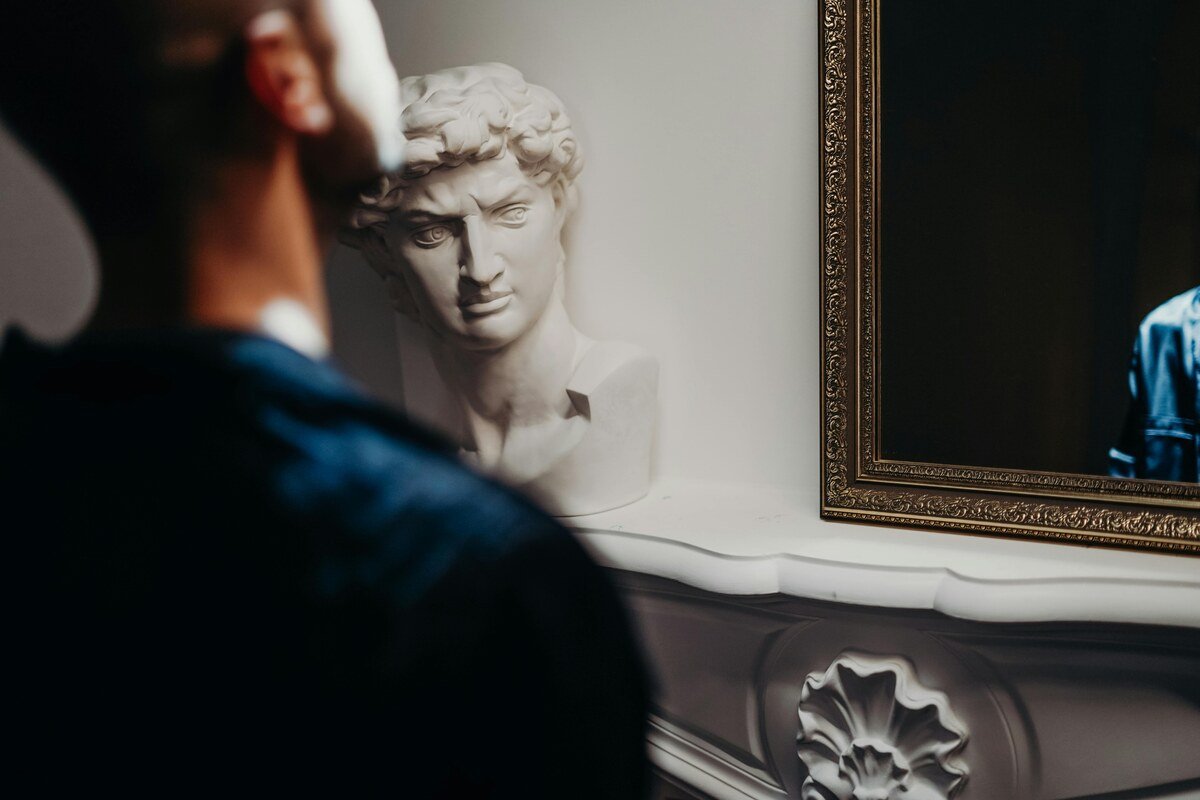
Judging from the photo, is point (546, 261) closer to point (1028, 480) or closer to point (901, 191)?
point (901, 191)

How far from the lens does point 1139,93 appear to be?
122cm

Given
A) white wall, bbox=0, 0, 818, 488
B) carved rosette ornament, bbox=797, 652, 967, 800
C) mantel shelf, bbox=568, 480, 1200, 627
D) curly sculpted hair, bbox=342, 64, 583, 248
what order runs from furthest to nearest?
white wall, bbox=0, 0, 818, 488 < curly sculpted hair, bbox=342, 64, 583, 248 < carved rosette ornament, bbox=797, 652, 967, 800 < mantel shelf, bbox=568, 480, 1200, 627

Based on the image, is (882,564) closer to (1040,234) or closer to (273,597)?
(1040,234)

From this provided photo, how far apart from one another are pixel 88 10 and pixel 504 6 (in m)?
1.62

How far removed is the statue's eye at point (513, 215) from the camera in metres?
1.50

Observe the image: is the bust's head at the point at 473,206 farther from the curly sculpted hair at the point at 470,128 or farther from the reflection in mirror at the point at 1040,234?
the reflection in mirror at the point at 1040,234

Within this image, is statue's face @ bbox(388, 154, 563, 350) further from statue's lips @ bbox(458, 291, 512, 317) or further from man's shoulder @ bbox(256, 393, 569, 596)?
man's shoulder @ bbox(256, 393, 569, 596)

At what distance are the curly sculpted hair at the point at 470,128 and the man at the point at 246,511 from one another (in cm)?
114

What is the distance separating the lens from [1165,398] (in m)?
1.25

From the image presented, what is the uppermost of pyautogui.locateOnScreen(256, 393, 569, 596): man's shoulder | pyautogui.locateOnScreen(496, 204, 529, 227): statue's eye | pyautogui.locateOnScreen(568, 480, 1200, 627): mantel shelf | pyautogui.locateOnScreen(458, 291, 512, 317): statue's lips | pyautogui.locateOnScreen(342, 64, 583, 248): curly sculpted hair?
pyautogui.locateOnScreen(342, 64, 583, 248): curly sculpted hair

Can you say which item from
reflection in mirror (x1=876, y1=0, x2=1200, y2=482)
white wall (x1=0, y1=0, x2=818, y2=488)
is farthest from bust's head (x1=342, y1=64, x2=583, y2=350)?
reflection in mirror (x1=876, y1=0, x2=1200, y2=482)

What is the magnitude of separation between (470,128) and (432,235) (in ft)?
0.60

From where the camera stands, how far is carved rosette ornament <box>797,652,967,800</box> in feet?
4.21

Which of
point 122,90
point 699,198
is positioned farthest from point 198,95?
point 699,198
